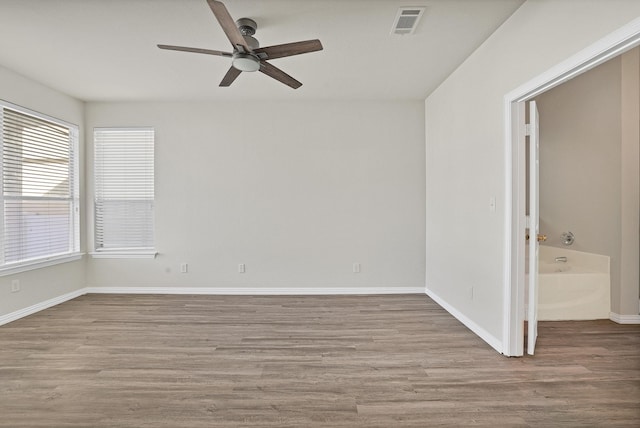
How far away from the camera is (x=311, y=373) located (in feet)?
7.76

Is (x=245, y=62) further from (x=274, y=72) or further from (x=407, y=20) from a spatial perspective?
(x=407, y=20)

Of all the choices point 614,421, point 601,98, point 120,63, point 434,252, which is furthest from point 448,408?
point 120,63

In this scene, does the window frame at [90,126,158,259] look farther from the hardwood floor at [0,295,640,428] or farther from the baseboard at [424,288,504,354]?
the baseboard at [424,288,504,354]

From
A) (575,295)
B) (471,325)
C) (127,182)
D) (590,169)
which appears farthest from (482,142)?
(127,182)

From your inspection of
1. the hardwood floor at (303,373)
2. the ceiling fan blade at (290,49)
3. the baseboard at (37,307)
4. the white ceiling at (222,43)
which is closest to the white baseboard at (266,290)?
the baseboard at (37,307)

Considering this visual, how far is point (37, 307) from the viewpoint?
3795 mm

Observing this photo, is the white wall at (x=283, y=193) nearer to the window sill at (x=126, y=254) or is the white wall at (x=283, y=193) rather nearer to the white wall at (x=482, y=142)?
the window sill at (x=126, y=254)

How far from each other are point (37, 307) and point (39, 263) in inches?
20.6

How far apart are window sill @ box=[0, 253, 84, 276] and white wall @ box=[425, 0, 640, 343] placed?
488 centimetres

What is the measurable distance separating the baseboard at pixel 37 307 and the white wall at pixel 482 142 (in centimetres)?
488

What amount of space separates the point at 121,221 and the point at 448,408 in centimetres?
464

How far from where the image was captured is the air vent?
238cm

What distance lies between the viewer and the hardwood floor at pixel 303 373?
6.24 feet

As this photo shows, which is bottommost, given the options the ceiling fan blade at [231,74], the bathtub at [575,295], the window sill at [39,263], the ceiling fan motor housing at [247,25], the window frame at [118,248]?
the bathtub at [575,295]
